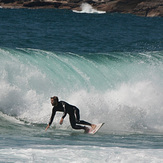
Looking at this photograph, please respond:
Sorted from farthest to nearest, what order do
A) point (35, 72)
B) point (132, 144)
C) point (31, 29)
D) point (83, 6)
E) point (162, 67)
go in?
point (83, 6) < point (31, 29) < point (162, 67) < point (35, 72) < point (132, 144)

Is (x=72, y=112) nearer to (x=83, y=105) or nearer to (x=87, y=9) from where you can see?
(x=83, y=105)

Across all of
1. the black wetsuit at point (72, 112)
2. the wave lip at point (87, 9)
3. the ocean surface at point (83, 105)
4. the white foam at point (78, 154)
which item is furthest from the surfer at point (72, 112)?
the wave lip at point (87, 9)

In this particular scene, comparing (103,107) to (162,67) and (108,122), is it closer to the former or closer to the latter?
(108,122)

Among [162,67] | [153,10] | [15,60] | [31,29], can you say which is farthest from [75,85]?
[153,10]

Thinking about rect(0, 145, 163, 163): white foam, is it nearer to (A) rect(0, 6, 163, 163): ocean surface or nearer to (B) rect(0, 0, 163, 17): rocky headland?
(A) rect(0, 6, 163, 163): ocean surface

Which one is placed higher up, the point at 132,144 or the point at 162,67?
the point at 162,67

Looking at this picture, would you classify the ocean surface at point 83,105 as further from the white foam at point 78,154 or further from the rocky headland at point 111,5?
the rocky headland at point 111,5

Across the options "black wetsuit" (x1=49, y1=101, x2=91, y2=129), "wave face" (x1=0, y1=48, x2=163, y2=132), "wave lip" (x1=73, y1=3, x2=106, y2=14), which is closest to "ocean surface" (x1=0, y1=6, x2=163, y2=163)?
"wave face" (x1=0, y1=48, x2=163, y2=132)

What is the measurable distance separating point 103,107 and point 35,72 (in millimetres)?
3563

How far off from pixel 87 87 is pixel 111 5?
66.7m

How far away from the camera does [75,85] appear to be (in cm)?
1792

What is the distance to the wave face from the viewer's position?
15078 mm

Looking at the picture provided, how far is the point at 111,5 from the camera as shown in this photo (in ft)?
272

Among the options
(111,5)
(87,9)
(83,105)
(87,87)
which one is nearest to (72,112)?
(83,105)
